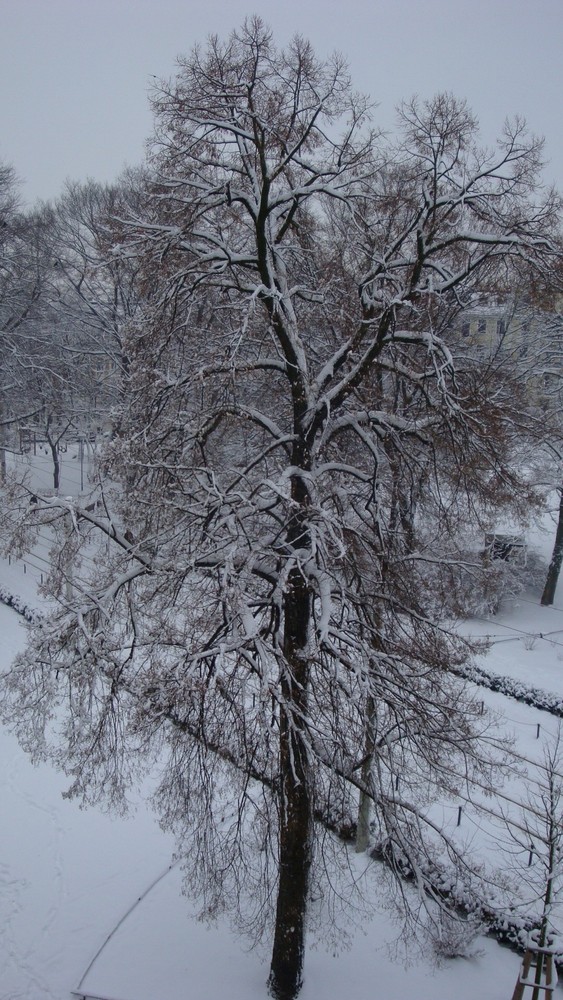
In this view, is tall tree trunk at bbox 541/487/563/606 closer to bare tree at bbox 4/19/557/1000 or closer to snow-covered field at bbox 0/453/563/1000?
snow-covered field at bbox 0/453/563/1000

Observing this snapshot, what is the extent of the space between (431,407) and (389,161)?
3099 mm

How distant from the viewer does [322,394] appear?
310 inches

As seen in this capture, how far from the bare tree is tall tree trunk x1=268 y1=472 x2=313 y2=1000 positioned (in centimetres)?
3

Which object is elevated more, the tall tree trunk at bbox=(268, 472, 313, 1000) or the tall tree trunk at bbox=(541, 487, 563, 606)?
the tall tree trunk at bbox=(541, 487, 563, 606)

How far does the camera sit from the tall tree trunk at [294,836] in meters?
7.27

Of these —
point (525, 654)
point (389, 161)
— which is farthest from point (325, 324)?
point (525, 654)

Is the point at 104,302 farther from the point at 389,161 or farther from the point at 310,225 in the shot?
the point at 389,161

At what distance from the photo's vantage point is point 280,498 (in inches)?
274

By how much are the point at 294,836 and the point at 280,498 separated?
3.71m

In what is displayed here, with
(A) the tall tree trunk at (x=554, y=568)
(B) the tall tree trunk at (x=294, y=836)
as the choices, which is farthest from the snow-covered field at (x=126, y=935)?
(A) the tall tree trunk at (x=554, y=568)

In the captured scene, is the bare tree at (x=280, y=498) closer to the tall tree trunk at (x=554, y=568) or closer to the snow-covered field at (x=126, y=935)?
the snow-covered field at (x=126, y=935)

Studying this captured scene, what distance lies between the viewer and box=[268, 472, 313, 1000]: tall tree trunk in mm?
7273

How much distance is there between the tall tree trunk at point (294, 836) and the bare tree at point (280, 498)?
0.09ft

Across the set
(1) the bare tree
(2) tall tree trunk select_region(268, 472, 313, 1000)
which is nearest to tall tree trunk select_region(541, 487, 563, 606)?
(1) the bare tree
